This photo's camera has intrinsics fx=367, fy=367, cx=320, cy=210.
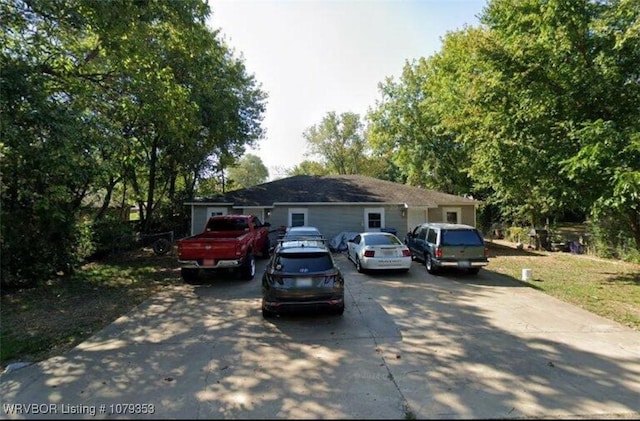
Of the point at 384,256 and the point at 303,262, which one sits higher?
the point at 303,262

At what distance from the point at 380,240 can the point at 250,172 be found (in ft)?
210

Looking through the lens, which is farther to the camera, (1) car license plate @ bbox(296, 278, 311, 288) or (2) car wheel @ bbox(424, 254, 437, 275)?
(2) car wheel @ bbox(424, 254, 437, 275)

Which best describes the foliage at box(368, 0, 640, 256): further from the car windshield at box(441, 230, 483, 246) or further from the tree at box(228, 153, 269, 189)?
the tree at box(228, 153, 269, 189)

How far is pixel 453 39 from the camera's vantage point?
84.7ft

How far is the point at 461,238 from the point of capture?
40.0 ft

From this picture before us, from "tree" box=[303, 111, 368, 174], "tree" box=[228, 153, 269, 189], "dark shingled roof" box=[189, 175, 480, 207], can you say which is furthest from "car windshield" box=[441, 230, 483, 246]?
"tree" box=[228, 153, 269, 189]

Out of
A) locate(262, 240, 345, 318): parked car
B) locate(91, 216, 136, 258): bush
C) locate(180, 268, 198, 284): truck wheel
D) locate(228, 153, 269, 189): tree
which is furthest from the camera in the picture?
locate(228, 153, 269, 189): tree

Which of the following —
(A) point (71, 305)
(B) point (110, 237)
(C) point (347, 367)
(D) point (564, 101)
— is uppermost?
(D) point (564, 101)

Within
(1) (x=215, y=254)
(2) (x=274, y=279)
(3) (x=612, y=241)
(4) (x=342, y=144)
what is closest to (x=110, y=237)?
(1) (x=215, y=254)

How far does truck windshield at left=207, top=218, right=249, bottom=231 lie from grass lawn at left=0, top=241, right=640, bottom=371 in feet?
6.87

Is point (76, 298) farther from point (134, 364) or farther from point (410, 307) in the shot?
point (410, 307)

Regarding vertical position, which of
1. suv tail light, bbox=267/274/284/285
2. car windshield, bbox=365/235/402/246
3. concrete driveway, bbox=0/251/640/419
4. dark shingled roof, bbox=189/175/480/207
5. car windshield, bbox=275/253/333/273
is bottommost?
concrete driveway, bbox=0/251/640/419

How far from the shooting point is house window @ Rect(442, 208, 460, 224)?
23.4 m

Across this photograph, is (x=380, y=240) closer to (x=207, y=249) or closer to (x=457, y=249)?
(x=457, y=249)
